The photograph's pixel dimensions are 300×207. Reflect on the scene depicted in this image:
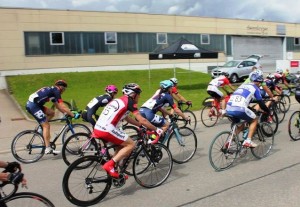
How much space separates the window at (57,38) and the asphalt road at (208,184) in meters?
25.0

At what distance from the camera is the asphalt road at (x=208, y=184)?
5.37 meters

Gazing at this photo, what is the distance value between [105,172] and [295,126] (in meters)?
5.86

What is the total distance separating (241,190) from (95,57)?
29423 millimetres

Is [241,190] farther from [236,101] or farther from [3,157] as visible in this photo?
[3,157]

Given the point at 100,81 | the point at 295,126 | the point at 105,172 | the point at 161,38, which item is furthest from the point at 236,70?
the point at 105,172

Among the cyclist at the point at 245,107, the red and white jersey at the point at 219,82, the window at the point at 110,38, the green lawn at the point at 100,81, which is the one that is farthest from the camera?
the window at the point at 110,38

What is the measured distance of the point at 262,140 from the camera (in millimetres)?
7875

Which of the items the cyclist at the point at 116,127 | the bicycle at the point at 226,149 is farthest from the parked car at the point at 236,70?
the cyclist at the point at 116,127

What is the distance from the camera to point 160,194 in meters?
5.81

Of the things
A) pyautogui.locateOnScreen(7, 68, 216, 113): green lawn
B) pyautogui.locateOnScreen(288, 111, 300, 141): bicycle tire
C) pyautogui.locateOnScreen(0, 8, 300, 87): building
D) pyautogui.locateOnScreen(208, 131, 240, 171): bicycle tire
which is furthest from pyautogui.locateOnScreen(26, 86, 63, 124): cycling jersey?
pyautogui.locateOnScreen(0, 8, 300, 87): building

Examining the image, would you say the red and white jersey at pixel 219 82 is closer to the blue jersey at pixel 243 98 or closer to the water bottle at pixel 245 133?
the blue jersey at pixel 243 98

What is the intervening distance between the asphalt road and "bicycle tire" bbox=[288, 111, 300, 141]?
A: 850mm

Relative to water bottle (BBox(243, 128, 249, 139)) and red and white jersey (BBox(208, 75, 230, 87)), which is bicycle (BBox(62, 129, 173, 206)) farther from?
red and white jersey (BBox(208, 75, 230, 87))

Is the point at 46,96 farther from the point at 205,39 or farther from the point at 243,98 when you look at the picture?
the point at 205,39
